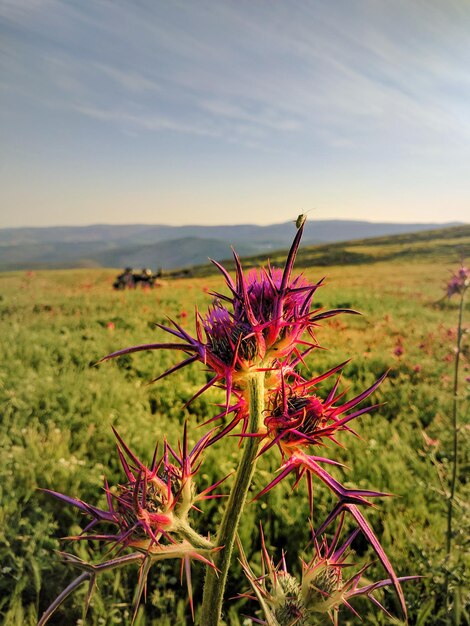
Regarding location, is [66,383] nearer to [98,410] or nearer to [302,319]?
[98,410]

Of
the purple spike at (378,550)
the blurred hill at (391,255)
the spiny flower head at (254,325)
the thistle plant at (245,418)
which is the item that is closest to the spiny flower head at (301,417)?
the thistle plant at (245,418)

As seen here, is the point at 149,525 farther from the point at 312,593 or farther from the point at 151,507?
the point at 312,593

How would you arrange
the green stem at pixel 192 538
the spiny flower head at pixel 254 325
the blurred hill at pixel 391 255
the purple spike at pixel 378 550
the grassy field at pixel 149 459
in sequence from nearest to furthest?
1. the purple spike at pixel 378 550
2. the spiny flower head at pixel 254 325
3. the green stem at pixel 192 538
4. the grassy field at pixel 149 459
5. the blurred hill at pixel 391 255

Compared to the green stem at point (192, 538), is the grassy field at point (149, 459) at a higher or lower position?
lower

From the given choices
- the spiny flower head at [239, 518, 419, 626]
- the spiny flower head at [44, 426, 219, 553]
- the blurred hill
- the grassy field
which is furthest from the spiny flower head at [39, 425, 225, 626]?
the blurred hill

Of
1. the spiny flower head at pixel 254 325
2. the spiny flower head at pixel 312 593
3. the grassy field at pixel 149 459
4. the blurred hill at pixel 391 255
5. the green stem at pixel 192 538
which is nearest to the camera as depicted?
the spiny flower head at pixel 254 325

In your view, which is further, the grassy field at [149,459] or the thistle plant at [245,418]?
the grassy field at [149,459]

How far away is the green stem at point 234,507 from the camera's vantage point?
115 cm

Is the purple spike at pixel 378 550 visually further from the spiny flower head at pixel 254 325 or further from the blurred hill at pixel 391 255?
the blurred hill at pixel 391 255

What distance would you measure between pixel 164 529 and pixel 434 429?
6.19 metres

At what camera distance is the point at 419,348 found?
10438 mm

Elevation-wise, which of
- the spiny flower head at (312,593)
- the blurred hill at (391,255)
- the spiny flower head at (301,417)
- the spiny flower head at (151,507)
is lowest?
the spiny flower head at (312,593)

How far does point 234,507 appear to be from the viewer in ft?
3.87

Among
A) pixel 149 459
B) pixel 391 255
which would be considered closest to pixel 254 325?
pixel 149 459
